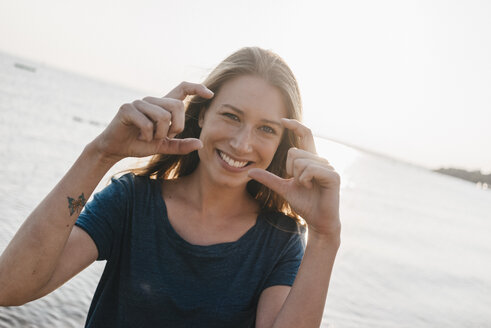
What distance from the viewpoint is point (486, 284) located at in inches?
416

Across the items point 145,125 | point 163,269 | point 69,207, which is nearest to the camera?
point 145,125

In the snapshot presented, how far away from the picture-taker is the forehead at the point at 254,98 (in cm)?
253

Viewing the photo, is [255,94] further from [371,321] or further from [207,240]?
[371,321]

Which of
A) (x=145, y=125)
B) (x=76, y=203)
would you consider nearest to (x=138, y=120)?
(x=145, y=125)

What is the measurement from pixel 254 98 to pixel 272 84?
180 mm

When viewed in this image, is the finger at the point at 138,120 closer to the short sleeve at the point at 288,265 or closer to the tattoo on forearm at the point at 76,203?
the tattoo on forearm at the point at 76,203

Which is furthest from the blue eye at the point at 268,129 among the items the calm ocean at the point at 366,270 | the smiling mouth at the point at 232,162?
the calm ocean at the point at 366,270

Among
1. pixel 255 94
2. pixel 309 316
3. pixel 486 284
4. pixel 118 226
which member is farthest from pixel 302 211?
pixel 486 284

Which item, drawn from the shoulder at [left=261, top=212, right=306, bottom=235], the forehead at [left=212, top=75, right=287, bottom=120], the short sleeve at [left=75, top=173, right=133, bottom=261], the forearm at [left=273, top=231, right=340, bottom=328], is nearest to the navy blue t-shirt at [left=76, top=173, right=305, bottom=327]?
the short sleeve at [left=75, top=173, right=133, bottom=261]

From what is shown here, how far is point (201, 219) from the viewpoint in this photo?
8.59 feet

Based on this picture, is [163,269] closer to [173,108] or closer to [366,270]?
[173,108]

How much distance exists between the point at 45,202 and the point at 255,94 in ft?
4.77

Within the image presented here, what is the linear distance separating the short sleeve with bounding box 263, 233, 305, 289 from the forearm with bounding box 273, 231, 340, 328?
0.30 m

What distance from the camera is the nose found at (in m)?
2.50
